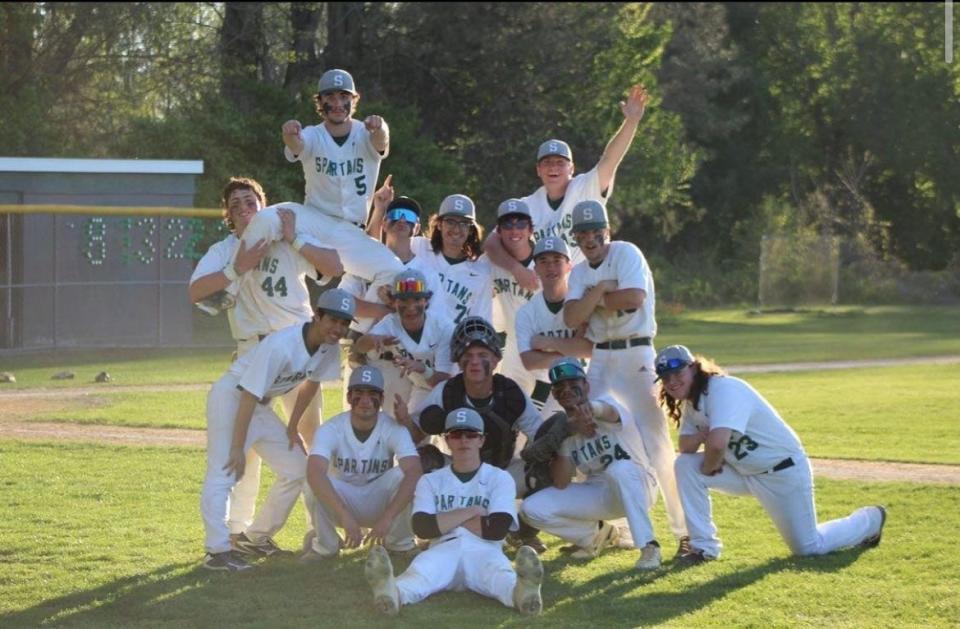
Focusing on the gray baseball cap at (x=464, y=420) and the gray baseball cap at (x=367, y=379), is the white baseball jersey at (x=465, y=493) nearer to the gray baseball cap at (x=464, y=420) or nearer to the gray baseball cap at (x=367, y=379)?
the gray baseball cap at (x=464, y=420)

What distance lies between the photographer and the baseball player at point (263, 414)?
826 centimetres

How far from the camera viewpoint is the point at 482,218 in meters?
34.4

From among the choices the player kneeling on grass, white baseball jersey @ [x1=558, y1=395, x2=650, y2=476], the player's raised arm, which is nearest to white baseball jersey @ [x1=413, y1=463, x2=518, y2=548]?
the player kneeling on grass

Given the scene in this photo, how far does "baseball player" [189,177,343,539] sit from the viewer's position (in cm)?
882

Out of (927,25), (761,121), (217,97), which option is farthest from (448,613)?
(761,121)

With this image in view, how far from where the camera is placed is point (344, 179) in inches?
377

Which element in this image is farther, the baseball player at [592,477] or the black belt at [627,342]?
the black belt at [627,342]

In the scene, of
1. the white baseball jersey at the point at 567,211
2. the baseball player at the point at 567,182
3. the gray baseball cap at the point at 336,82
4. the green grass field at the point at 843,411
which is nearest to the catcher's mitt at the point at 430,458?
the baseball player at the point at 567,182

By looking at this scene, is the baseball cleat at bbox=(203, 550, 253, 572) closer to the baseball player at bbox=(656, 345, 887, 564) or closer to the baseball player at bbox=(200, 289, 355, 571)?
the baseball player at bbox=(200, 289, 355, 571)

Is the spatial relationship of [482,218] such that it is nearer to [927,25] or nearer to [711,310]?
[711,310]

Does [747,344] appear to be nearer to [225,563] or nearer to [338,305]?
[338,305]

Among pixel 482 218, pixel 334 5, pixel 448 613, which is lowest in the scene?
pixel 448 613

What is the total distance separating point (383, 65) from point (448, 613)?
1053 inches

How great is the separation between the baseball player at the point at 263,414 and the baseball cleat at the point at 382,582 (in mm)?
1316
